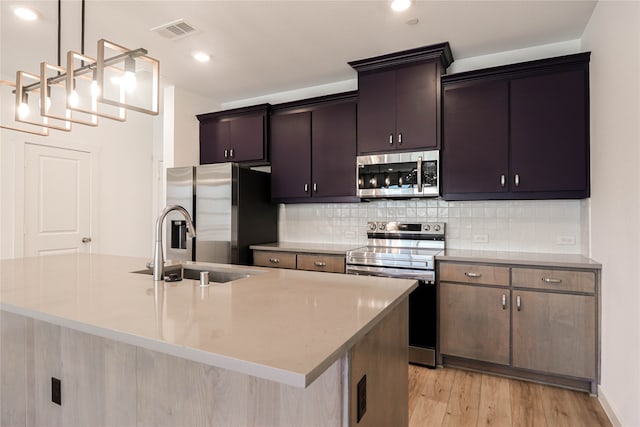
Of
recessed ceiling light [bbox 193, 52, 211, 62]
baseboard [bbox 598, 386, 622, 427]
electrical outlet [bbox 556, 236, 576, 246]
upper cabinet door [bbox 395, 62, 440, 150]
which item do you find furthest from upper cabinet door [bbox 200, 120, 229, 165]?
baseboard [bbox 598, 386, 622, 427]

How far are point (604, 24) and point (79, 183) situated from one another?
5200 millimetres

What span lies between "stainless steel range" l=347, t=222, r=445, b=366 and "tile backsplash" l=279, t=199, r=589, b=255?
0.16 metres

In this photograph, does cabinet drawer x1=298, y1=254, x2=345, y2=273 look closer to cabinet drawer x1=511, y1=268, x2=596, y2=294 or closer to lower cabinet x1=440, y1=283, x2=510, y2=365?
lower cabinet x1=440, y1=283, x2=510, y2=365

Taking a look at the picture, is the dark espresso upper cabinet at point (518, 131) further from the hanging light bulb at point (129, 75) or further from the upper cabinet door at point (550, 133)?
the hanging light bulb at point (129, 75)

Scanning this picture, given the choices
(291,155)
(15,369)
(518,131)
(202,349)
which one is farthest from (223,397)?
(291,155)

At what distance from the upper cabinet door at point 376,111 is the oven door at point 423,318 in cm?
118

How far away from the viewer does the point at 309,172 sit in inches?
149

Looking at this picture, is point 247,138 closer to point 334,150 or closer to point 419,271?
point 334,150

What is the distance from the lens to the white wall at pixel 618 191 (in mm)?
1803

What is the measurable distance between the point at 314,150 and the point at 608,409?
9.95ft

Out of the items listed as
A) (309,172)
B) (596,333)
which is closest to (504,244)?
(596,333)

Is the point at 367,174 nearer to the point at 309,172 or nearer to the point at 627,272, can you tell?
the point at 309,172

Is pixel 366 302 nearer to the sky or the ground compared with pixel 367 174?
nearer to the ground

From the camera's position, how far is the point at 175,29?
9.16 feet
